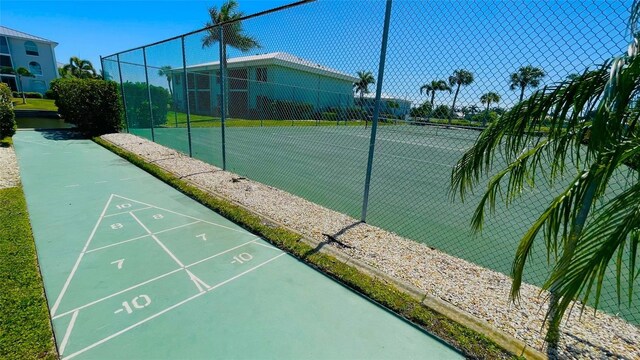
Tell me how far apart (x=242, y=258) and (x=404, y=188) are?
473 cm

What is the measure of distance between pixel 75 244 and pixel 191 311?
2126 mm

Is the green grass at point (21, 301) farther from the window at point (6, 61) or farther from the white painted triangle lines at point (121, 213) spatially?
the window at point (6, 61)

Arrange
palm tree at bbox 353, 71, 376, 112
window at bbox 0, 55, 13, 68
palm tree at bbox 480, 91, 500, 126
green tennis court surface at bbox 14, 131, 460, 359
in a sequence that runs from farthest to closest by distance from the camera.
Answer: window at bbox 0, 55, 13, 68
palm tree at bbox 353, 71, 376, 112
palm tree at bbox 480, 91, 500, 126
green tennis court surface at bbox 14, 131, 460, 359

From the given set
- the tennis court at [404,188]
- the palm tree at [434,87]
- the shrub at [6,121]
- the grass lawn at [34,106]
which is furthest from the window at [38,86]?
the palm tree at [434,87]

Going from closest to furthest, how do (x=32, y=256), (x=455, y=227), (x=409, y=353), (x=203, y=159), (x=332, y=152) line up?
(x=409, y=353) < (x=32, y=256) < (x=455, y=227) < (x=203, y=159) < (x=332, y=152)

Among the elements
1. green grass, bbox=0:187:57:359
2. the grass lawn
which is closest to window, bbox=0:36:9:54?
the grass lawn

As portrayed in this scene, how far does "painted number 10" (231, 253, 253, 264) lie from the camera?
11.2ft

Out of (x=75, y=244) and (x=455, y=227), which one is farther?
(x=455, y=227)

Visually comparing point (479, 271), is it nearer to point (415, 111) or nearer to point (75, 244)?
point (415, 111)

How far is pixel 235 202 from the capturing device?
5.21 metres

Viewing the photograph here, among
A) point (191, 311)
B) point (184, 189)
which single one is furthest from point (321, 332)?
point (184, 189)

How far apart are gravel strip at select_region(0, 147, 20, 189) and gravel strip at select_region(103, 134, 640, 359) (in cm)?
363

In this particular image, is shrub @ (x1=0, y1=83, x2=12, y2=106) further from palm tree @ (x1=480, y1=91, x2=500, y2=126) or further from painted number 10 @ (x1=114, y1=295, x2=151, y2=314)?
palm tree @ (x1=480, y1=91, x2=500, y2=126)

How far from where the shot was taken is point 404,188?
23.5 feet
